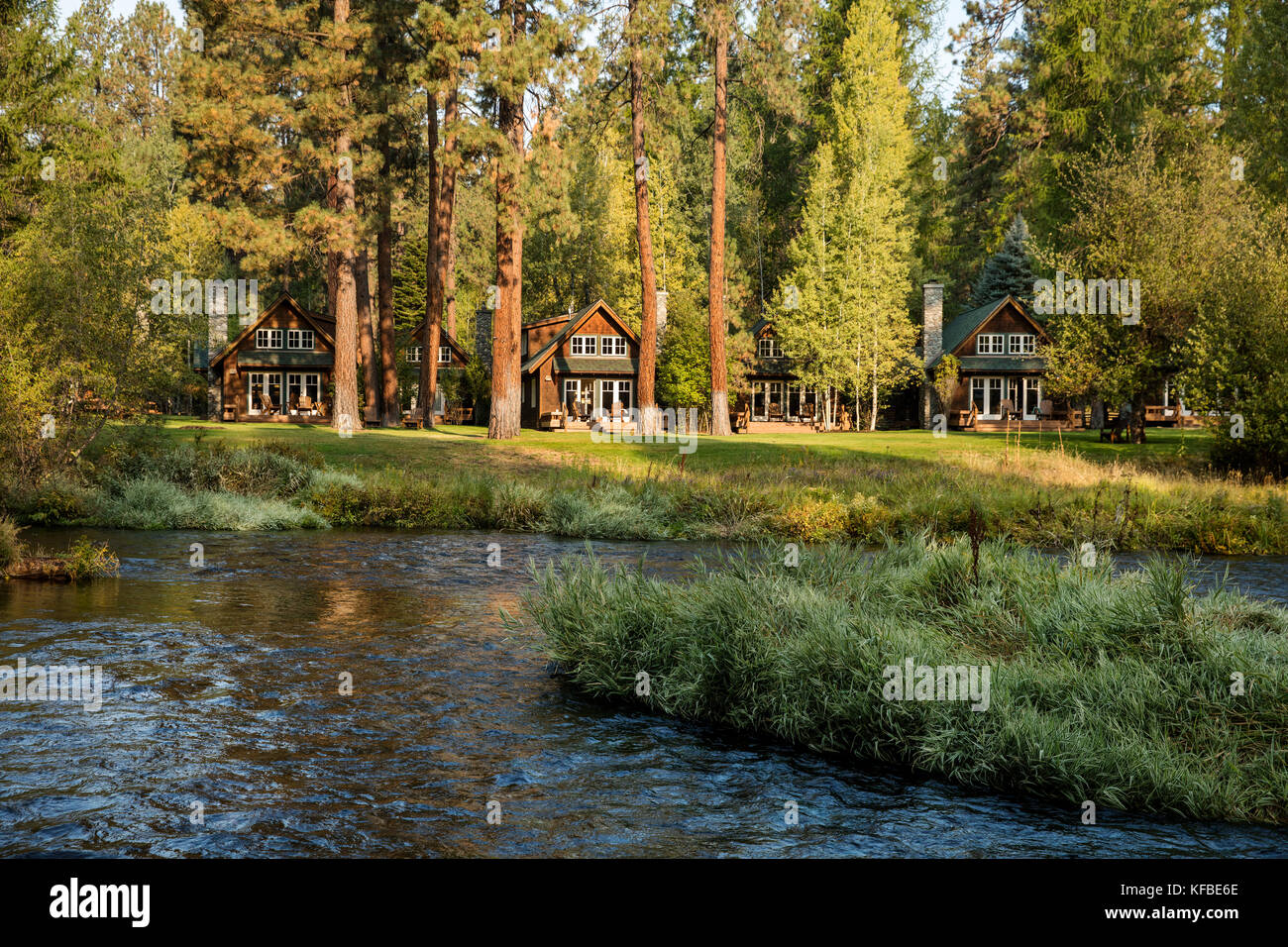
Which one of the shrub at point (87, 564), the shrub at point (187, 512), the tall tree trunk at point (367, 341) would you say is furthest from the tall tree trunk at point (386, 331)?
the shrub at point (87, 564)

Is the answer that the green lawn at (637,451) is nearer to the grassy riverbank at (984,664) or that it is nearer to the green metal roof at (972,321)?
the grassy riverbank at (984,664)

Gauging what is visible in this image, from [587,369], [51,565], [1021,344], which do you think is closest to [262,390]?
[587,369]

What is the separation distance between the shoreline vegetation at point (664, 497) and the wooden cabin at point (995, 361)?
83.1 feet

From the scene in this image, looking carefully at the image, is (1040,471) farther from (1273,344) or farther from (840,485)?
(1273,344)

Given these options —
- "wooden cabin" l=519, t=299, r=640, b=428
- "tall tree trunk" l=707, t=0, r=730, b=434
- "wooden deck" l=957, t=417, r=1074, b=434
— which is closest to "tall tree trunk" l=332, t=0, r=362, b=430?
"tall tree trunk" l=707, t=0, r=730, b=434

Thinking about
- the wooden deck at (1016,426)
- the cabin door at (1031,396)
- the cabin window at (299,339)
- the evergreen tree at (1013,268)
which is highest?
the evergreen tree at (1013,268)

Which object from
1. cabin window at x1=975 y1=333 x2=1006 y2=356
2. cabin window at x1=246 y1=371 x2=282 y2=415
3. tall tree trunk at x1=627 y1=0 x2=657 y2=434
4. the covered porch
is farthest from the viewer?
cabin window at x1=246 y1=371 x2=282 y2=415

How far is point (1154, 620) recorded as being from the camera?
871cm

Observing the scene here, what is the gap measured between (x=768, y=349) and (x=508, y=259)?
25849 mm

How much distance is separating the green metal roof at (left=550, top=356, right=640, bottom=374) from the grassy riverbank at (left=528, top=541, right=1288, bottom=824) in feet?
132

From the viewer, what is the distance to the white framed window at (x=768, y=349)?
186ft

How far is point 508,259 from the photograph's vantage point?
33.8m

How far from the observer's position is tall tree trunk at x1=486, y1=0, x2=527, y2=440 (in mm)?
31797

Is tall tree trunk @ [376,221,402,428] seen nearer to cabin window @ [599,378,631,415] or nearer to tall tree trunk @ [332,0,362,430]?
tall tree trunk @ [332,0,362,430]
